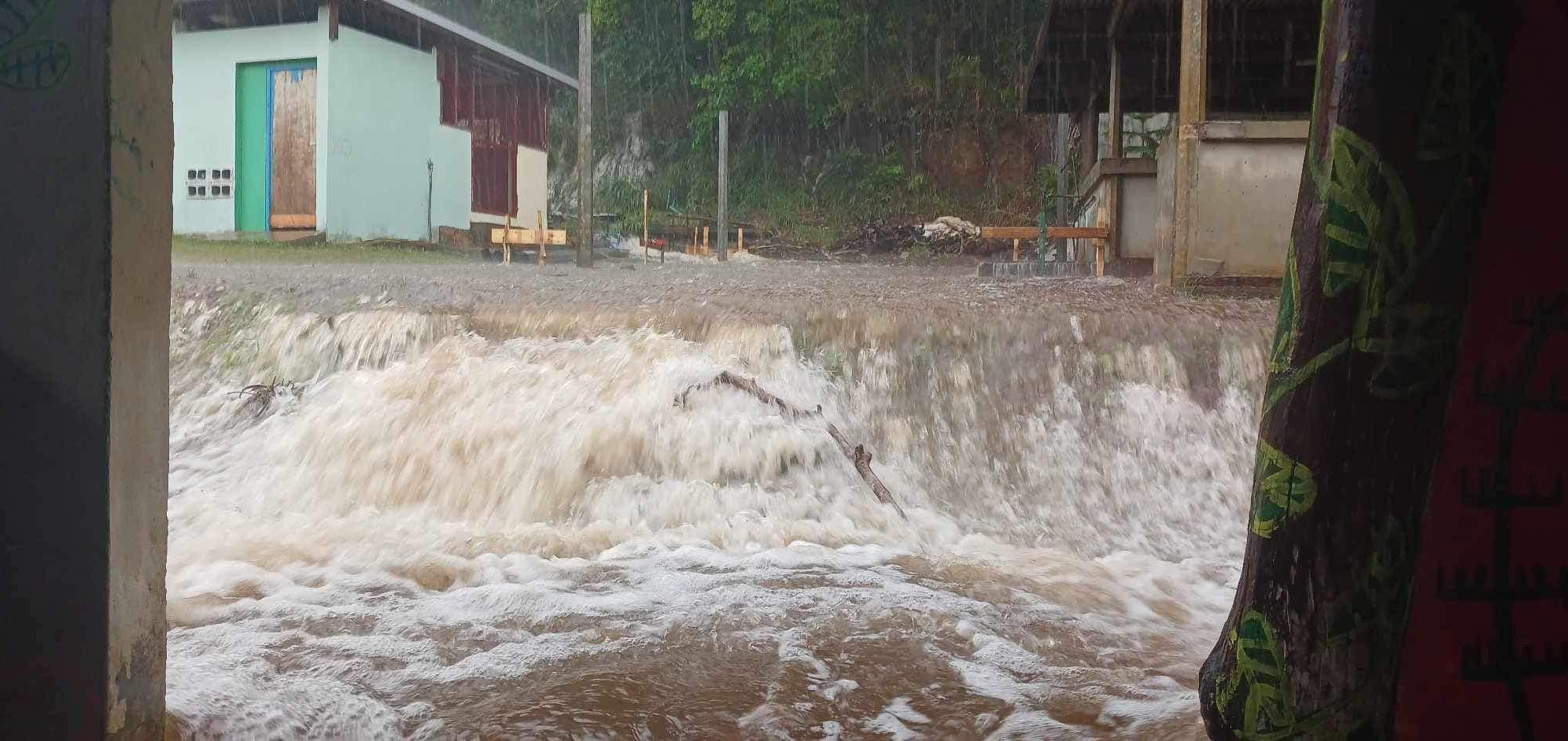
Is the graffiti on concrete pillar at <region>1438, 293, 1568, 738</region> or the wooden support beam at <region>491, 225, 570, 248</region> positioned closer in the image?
the graffiti on concrete pillar at <region>1438, 293, 1568, 738</region>

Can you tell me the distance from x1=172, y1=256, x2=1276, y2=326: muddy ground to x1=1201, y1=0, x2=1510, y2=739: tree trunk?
4641mm

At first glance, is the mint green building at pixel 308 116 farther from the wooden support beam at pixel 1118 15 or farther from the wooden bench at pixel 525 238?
the wooden support beam at pixel 1118 15

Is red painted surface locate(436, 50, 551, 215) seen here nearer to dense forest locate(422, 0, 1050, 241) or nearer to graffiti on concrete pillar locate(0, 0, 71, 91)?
dense forest locate(422, 0, 1050, 241)

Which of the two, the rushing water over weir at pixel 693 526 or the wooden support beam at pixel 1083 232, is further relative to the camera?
the wooden support beam at pixel 1083 232

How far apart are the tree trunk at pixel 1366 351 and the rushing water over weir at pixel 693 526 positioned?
121 centimetres

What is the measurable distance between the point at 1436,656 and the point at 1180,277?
581 centimetres

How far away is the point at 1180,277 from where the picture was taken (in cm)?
715

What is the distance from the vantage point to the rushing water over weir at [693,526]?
3.08 meters

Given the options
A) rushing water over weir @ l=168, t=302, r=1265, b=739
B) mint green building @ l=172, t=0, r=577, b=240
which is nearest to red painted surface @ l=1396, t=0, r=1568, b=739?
rushing water over weir @ l=168, t=302, r=1265, b=739

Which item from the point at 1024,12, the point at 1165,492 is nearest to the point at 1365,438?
the point at 1165,492

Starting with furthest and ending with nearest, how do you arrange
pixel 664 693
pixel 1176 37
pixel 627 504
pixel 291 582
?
pixel 1176 37 → pixel 627 504 → pixel 291 582 → pixel 664 693

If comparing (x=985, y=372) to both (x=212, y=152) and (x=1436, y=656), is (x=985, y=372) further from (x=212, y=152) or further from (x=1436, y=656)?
(x=212, y=152)

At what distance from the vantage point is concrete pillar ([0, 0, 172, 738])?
1961 millimetres

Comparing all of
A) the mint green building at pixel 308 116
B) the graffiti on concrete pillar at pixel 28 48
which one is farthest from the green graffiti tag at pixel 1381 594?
the mint green building at pixel 308 116
